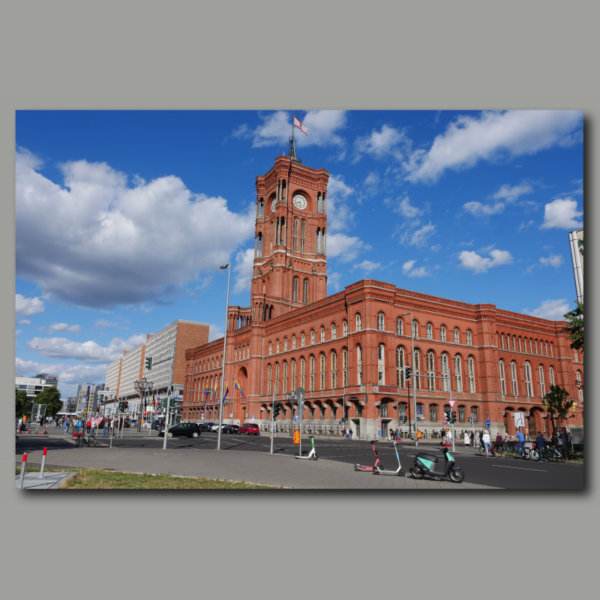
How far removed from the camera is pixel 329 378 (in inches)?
2349

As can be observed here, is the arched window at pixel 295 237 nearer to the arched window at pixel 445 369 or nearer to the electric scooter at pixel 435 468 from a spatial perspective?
the arched window at pixel 445 369

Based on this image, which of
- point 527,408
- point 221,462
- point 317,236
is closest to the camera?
point 221,462

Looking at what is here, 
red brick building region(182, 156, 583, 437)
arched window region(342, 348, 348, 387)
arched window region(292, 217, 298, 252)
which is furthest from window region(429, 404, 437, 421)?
arched window region(292, 217, 298, 252)

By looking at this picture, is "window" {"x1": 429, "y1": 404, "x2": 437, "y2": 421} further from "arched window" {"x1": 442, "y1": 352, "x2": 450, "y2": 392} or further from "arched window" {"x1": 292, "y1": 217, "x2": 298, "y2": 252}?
"arched window" {"x1": 292, "y1": 217, "x2": 298, "y2": 252}

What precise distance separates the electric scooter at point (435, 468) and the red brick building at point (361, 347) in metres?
31.9

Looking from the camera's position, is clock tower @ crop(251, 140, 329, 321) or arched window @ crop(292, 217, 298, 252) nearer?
clock tower @ crop(251, 140, 329, 321)

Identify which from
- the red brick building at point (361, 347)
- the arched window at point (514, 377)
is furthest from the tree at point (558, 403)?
the arched window at point (514, 377)

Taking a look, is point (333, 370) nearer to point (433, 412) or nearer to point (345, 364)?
point (345, 364)

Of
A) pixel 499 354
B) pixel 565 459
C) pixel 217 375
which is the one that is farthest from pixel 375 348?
pixel 217 375

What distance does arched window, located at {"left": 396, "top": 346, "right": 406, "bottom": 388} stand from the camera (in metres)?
53.7

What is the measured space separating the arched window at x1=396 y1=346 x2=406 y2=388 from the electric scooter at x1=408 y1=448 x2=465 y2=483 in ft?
130

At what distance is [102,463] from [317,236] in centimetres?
7305

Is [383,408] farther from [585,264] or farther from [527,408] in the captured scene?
[585,264]

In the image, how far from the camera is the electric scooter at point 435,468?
45.1 feet
